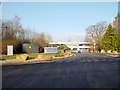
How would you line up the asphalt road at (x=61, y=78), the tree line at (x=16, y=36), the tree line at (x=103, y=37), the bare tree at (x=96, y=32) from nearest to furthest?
the asphalt road at (x=61, y=78) < the tree line at (x=16, y=36) < the tree line at (x=103, y=37) < the bare tree at (x=96, y=32)

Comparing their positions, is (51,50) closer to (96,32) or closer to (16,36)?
(16,36)

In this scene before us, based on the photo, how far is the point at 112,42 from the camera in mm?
60188

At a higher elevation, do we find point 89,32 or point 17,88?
point 89,32

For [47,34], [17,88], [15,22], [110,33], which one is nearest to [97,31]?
[110,33]

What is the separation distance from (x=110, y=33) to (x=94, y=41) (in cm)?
1494

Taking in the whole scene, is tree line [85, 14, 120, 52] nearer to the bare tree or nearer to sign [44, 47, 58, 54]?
the bare tree

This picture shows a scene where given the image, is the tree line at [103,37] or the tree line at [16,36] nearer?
the tree line at [16,36]

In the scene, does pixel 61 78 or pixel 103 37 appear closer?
pixel 61 78

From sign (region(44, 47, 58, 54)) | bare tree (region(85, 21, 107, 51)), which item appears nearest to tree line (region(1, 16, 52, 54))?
sign (region(44, 47, 58, 54))

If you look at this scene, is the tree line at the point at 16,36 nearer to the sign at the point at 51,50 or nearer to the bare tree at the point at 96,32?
the sign at the point at 51,50

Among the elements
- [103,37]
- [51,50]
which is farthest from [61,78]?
[103,37]

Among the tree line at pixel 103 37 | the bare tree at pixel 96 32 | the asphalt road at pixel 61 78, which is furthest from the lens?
the bare tree at pixel 96 32

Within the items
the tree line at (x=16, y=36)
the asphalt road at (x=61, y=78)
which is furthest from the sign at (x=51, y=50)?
the asphalt road at (x=61, y=78)

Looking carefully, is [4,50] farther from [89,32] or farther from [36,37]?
[89,32]
